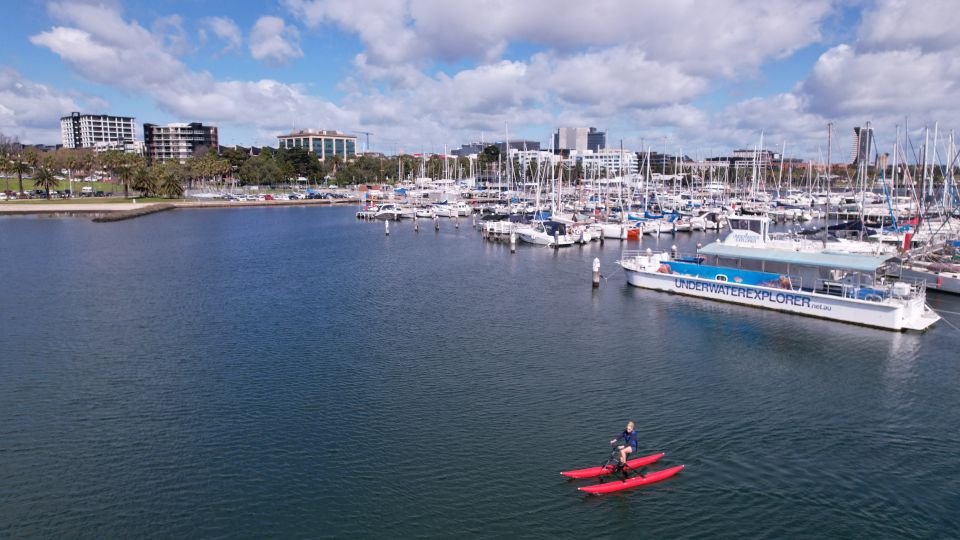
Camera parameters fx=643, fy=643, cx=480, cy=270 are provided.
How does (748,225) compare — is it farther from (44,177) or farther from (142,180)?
(44,177)

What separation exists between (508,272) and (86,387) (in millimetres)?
41799

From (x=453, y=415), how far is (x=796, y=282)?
31210 mm

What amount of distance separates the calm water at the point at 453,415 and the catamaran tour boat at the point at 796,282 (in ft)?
4.96

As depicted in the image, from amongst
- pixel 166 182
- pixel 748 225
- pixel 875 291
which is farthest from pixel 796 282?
pixel 166 182

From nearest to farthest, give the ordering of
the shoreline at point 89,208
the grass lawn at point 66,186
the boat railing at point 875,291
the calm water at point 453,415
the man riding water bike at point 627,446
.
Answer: the calm water at point 453,415 → the man riding water bike at point 627,446 → the boat railing at point 875,291 → the shoreline at point 89,208 → the grass lawn at point 66,186

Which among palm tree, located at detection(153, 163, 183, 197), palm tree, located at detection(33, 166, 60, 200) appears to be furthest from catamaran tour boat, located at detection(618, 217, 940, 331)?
palm tree, located at detection(33, 166, 60, 200)

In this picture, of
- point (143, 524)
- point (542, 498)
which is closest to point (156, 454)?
point (143, 524)

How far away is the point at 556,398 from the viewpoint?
3098cm

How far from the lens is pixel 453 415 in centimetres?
2914

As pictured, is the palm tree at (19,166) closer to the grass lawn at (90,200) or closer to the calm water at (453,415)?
the grass lawn at (90,200)

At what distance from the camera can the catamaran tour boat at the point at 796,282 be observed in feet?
139

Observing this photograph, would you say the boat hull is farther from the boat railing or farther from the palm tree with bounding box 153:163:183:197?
the palm tree with bounding box 153:163:183:197

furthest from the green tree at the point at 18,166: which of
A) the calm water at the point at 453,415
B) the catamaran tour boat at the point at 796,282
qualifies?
the catamaran tour boat at the point at 796,282

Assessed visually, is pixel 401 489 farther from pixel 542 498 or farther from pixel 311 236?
pixel 311 236
